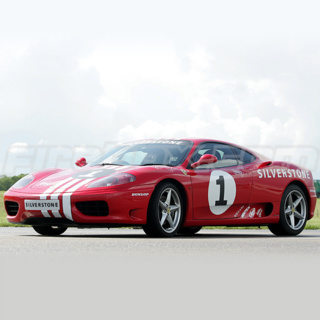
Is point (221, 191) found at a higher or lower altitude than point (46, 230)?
higher

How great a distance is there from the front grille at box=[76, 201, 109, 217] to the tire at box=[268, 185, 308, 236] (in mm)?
3421

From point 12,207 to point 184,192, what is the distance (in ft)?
8.24

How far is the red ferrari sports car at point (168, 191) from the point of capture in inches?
374

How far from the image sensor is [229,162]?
11109mm

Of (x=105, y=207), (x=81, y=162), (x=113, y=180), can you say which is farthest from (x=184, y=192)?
(x=81, y=162)

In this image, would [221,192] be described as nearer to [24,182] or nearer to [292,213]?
[292,213]

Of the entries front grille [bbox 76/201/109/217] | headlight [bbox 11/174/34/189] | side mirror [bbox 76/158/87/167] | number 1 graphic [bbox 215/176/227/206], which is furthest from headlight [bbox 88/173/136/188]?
side mirror [bbox 76/158/87/167]

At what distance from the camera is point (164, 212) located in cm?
977

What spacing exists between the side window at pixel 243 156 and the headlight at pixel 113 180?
2404 millimetres

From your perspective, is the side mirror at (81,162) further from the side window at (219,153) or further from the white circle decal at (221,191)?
the white circle decal at (221,191)
